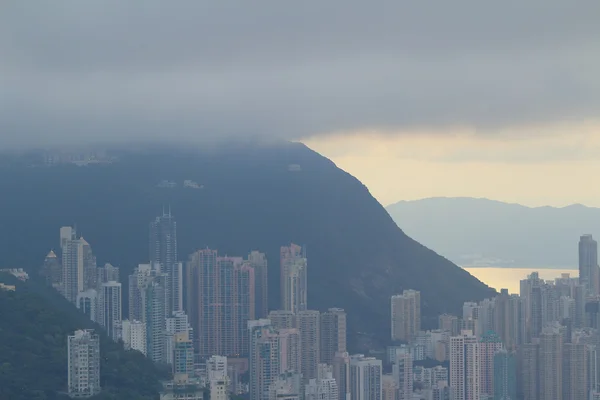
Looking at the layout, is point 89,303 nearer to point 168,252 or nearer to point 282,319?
point 282,319

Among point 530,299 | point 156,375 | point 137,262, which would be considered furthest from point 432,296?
point 156,375

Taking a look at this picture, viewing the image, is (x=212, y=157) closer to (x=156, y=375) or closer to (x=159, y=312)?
(x=159, y=312)

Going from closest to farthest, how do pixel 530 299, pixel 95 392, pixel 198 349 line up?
pixel 95 392 → pixel 198 349 → pixel 530 299

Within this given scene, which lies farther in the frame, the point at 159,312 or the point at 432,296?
the point at 432,296

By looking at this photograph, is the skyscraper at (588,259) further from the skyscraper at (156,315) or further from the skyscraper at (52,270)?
the skyscraper at (52,270)

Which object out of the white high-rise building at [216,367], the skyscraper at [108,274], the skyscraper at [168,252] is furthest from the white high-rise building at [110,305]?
the white high-rise building at [216,367]

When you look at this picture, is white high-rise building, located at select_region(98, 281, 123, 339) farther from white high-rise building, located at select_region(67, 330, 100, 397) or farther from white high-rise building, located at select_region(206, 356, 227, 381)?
white high-rise building, located at select_region(67, 330, 100, 397)

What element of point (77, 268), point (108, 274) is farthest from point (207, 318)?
point (77, 268)
